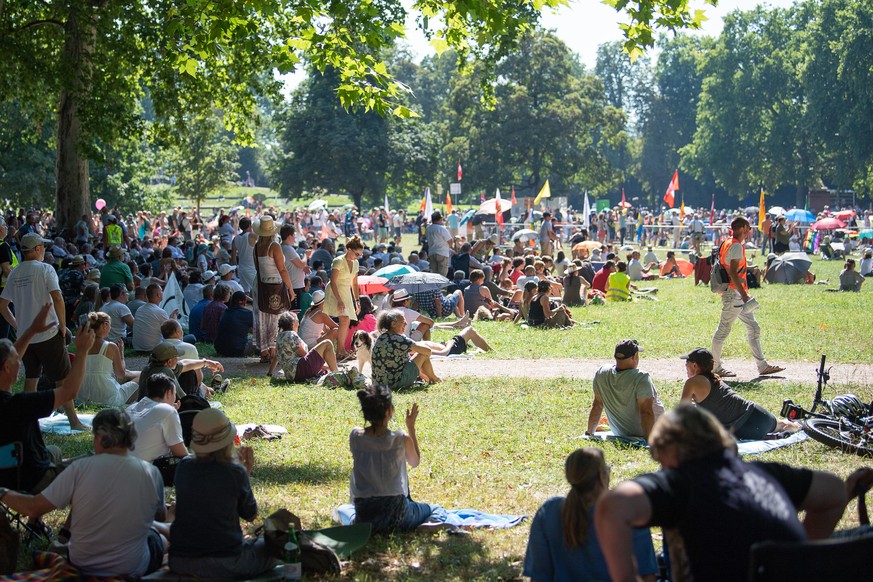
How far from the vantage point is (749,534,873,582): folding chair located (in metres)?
3.54

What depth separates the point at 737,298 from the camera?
1270 cm

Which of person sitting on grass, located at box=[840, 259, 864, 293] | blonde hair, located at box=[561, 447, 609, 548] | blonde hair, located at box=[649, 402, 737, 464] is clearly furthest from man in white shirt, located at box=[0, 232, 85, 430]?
person sitting on grass, located at box=[840, 259, 864, 293]

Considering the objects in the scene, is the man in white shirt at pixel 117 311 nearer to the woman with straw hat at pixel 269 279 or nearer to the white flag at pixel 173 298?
the woman with straw hat at pixel 269 279

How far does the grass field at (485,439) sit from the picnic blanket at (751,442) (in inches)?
4.0

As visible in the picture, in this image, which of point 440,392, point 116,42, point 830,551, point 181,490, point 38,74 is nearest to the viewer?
point 830,551

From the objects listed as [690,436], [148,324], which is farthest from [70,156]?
[690,436]

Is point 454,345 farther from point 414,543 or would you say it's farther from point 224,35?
point 414,543

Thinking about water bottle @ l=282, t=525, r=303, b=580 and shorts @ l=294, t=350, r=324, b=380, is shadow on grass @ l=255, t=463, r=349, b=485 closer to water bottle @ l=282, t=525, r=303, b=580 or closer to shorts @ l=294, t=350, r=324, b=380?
water bottle @ l=282, t=525, r=303, b=580

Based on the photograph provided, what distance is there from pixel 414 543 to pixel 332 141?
51.2 m

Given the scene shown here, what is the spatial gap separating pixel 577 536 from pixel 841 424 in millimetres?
5107

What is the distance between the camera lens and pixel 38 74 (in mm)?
21750

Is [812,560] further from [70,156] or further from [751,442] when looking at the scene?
[70,156]

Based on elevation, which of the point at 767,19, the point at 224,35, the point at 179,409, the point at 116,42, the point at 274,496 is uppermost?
the point at 767,19

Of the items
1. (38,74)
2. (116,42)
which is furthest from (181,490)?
(38,74)
